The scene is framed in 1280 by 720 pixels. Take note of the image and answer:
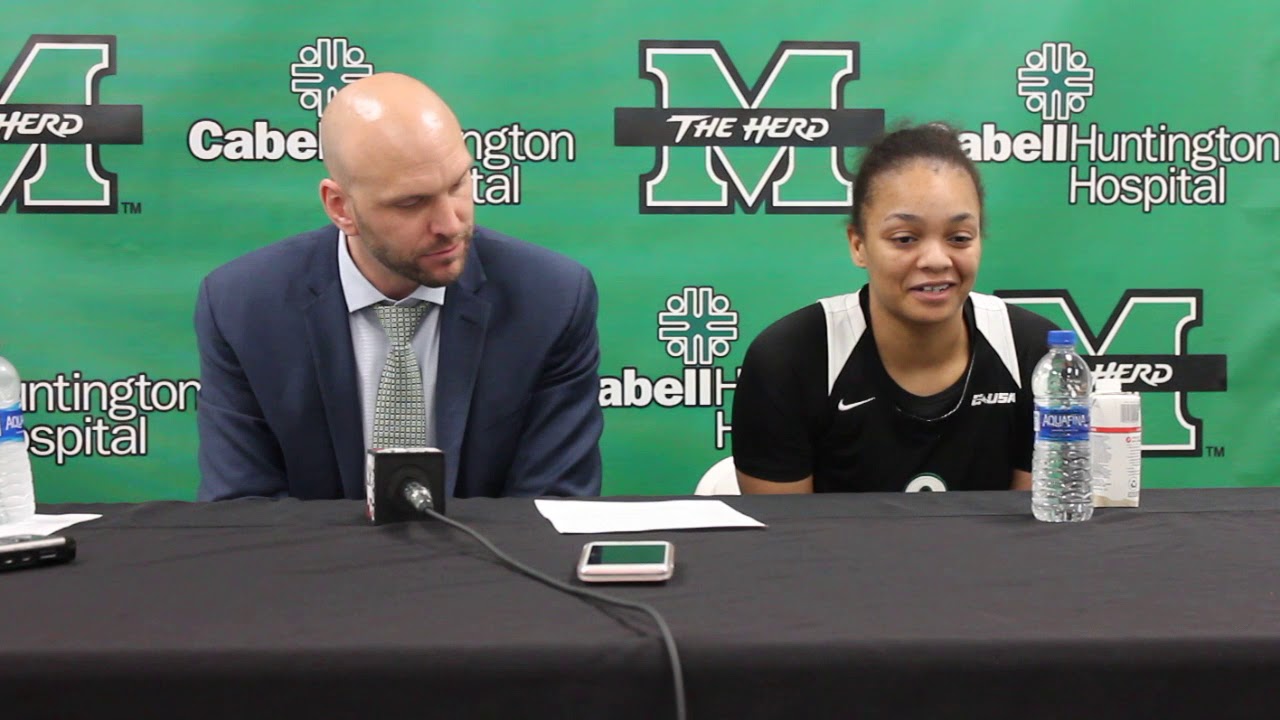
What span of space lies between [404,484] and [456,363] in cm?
64

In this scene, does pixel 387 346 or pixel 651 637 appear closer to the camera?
pixel 651 637

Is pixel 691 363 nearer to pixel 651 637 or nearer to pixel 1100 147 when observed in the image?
pixel 1100 147

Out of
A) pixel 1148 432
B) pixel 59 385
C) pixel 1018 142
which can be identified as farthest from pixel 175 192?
pixel 1148 432

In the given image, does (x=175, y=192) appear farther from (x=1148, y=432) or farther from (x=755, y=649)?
(x=1148, y=432)

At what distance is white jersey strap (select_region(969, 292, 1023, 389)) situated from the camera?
1.90 metres

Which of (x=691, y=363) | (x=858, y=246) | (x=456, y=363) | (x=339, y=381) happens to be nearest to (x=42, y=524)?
(x=339, y=381)

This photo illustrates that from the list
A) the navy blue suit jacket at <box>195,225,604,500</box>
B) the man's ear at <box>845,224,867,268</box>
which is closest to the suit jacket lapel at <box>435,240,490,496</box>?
Result: the navy blue suit jacket at <box>195,225,604,500</box>

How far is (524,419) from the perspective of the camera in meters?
1.88

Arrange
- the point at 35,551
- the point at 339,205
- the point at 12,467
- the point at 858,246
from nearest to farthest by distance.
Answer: the point at 35,551, the point at 12,467, the point at 339,205, the point at 858,246

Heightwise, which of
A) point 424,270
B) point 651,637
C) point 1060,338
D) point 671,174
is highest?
point 671,174

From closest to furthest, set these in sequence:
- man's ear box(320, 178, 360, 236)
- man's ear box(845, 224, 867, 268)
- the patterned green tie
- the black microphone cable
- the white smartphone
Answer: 1. the black microphone cable
2. the white smartphone
3. the patterned green tie
4. man's ear box(320, 178, 360, 236)
5. man's ear box(845, 224, 867, 268)

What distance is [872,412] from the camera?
1.86m

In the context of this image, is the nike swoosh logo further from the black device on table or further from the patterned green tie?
the black device on table

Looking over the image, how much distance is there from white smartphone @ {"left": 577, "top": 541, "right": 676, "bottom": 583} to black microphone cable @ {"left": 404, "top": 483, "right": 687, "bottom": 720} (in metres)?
0.03
